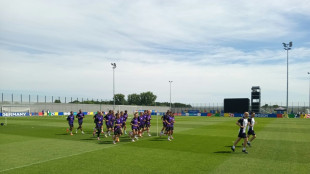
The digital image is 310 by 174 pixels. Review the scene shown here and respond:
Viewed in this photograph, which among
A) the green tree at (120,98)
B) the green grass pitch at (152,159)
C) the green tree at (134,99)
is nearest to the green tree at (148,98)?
the green tree at (134,99)

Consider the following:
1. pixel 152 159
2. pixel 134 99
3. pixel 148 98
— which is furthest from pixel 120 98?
pixel 152 159

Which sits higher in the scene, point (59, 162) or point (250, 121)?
point (250, 121)

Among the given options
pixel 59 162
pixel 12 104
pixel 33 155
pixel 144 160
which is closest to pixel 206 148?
pixel 144 160

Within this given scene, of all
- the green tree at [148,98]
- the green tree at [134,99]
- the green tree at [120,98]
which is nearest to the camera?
the green tree at [120,98]

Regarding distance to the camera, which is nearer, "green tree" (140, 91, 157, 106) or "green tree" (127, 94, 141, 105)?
"green tree" (140, 91, 157, 106)

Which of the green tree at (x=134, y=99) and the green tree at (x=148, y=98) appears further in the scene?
the green tree at (x=134, y=99)

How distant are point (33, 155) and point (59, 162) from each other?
242cm

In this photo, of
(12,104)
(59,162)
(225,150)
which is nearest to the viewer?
(59,162)

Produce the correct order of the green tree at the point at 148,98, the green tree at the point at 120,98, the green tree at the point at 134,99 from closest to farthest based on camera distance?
1. the green tree at the point at 120,98
2. the green tree at the point at 148,98
3. the green tree at the point at 134,99

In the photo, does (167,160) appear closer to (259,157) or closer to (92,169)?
(92,169)

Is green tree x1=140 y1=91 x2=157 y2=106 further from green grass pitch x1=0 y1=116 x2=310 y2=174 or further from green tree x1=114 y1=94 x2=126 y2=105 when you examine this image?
green grass pitch x1=0 y1=116 x2=310 y2=174

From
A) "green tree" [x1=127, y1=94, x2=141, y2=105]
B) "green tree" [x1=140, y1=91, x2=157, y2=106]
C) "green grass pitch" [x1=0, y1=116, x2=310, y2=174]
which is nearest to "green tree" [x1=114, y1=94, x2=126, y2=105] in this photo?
"green tree" [x1=127, y1=94, x2=141, y2=105]

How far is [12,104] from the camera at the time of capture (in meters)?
64.2

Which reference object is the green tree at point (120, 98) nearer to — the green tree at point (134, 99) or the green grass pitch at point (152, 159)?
the green tree at point (134, 99)
